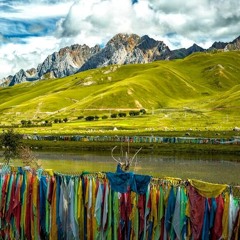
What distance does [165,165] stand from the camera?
59812 millimetres

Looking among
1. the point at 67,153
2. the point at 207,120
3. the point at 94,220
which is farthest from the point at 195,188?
the point at 207,120

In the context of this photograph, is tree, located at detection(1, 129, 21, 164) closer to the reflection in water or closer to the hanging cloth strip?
the reflection in water

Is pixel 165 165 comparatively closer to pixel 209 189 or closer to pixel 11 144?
pixel 11 144

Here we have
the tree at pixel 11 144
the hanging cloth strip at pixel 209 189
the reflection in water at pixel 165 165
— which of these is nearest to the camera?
the hanging cloth strip at pixel 209 189

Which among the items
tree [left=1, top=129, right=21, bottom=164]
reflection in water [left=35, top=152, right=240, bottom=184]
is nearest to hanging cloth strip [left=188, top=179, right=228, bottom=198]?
reflection in water [left=35, top=152, right=240, bottom=184]

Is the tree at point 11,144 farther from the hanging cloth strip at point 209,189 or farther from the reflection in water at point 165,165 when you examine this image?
the hanging cloth strip at point 209,189

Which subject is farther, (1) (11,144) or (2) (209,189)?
(1) (11,144)

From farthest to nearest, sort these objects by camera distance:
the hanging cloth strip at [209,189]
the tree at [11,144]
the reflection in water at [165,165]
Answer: the tree at [11,144], the reflection in water at [165,165], the hanging cloth strip at [209,189]

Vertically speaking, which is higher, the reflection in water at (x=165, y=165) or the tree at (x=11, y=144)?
the tree at (x=11, y=144)

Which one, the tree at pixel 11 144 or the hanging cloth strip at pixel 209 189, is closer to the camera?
the hanging cloth strip at pixel 209 189

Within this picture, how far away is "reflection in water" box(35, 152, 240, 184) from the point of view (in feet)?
166

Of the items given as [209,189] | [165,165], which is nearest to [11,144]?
[165,165]

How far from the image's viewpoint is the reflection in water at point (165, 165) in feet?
166

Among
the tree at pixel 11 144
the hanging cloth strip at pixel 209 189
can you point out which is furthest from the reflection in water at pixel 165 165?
the hanging cloth strip at pixel 209 189
